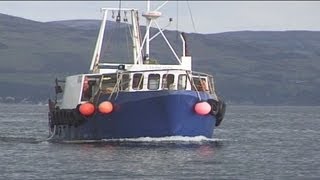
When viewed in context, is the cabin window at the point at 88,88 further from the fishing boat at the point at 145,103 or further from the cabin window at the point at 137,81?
the cabin window at the point at 137,81

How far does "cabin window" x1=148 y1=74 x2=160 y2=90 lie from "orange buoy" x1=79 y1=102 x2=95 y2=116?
445 cm

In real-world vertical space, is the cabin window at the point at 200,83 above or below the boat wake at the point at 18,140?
above

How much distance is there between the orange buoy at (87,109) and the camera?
6194cm

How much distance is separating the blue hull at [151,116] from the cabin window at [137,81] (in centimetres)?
123

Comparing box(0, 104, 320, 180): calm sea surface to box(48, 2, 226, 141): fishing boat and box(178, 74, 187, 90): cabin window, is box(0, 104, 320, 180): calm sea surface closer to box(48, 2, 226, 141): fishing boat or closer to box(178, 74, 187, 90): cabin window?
box(48, 2, 226, 141): fishing boat

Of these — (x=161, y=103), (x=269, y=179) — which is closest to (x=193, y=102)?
(x=161, y=103)

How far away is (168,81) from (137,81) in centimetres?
221

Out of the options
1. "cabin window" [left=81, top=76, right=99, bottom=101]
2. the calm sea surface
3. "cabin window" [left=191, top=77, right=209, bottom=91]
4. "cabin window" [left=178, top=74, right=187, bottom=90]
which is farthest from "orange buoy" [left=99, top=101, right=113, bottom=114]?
"cabin window" [left=191, top=77, right=209, bottom=91]

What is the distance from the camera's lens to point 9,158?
55344mm

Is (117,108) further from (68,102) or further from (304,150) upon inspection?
(304,150)

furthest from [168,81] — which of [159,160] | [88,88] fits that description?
[159,160]

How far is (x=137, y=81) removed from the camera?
61.8 m

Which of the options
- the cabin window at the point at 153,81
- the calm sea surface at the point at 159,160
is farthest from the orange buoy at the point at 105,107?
the cabin window at the point at 153,81

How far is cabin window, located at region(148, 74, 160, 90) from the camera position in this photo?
61.7 m
